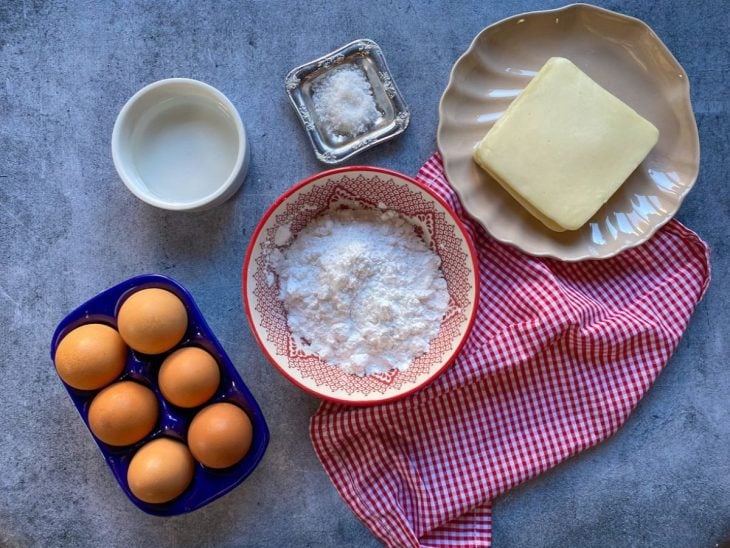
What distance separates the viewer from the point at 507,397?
4.01ft

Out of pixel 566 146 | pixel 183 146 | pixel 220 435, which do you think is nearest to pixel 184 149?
pixel 183 146

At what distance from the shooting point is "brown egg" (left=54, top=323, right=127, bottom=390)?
1024 mm

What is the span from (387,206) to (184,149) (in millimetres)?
416

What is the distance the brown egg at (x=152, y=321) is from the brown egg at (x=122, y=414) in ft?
0.26

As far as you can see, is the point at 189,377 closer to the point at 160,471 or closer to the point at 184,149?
the point at 160,471

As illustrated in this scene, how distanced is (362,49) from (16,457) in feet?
3.57

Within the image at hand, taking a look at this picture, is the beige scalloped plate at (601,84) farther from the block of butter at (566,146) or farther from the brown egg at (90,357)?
the brown egg at (90,357)

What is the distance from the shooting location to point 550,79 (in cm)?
115

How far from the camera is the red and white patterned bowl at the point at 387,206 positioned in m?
1.07

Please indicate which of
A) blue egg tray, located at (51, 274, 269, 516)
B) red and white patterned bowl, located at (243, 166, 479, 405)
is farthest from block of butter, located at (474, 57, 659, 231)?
blue egg tray, located at (51, 274, 269, 516)

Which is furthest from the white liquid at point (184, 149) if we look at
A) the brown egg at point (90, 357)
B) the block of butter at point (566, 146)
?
the block of butter at point (566, 146)

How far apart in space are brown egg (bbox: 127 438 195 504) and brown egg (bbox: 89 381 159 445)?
4 centimetres

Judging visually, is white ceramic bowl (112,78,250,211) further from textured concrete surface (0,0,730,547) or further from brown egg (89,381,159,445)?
brown egg (89,381,159,445)

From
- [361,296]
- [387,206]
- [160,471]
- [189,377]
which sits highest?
[387,206]
